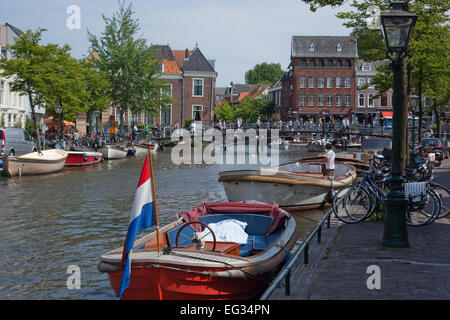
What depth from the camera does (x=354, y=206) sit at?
12.4 meters

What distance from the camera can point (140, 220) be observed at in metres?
6.83

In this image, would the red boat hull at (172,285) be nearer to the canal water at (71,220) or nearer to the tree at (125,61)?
the canal water at (71,220)

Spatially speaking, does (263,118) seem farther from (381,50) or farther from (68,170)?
(381,50)

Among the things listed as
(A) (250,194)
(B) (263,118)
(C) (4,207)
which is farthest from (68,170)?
(B) (263,118)

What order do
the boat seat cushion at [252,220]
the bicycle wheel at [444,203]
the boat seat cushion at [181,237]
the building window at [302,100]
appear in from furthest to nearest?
1. the building window at [302,100]
2. the bicycle wheel at [444,203]
3. the boat seat cushion at [252,220]
4. the boat seat cushion at [181,237]

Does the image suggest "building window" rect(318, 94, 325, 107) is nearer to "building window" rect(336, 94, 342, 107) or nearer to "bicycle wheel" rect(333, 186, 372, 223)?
"building window" rect(336, 94, 342, 107)

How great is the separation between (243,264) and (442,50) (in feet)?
53.8

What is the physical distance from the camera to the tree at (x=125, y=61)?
5053cm

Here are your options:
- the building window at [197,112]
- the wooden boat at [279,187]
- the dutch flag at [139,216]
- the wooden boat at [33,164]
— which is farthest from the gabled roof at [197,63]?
the dutch flag at [139,216]

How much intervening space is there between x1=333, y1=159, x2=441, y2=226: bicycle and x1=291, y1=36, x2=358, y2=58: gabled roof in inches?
2742

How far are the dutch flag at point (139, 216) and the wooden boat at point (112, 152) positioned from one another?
34.3 m

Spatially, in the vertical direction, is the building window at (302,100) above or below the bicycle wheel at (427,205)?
above
